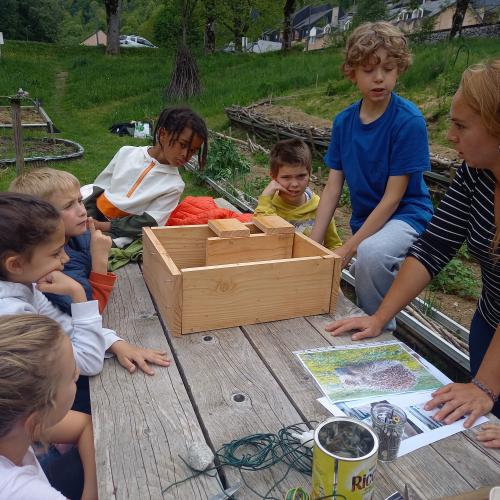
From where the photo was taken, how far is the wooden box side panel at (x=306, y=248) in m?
2.24

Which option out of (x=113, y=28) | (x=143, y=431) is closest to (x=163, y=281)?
(x=143, y=431)

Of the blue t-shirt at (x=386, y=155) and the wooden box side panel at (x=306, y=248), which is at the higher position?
the blue t-shirt at (x=386, y=155)

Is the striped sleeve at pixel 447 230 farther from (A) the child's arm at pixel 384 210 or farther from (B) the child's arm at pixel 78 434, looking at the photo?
(B) the child's arm at pixel 78 434

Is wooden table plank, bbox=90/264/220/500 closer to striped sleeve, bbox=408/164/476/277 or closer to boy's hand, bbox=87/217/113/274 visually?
boy's hand, bbox=87/217/113/274

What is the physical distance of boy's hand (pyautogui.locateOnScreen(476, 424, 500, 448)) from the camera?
1.43 metres

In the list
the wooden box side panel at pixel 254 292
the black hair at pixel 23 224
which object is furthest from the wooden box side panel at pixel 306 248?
the black hair at pixel 23 224

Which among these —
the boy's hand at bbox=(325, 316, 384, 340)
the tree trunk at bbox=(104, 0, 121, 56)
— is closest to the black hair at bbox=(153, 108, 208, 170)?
the boy's hand at bbox=(325, 316, 384, 340)

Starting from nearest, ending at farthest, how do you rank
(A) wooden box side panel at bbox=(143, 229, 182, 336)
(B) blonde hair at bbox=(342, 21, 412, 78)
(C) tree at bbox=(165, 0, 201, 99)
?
(A) wooden box side panel at bbox=(143, 229, 182, 336), (B) blonde hair at bbox=(342, 21, 412, 78), (C) tree at bbox=(165, 0, 201, 99)

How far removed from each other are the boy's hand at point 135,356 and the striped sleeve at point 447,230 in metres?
1.11

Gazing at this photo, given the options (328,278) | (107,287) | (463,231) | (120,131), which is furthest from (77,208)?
(120,131)

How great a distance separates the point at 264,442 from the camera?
4.65ft

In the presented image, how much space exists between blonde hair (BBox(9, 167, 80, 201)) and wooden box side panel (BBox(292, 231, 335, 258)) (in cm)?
106

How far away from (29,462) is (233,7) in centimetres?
3323

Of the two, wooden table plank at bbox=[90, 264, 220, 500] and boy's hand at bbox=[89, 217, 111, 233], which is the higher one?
boy's hand at bbox=[89, 217, 111, 233]
